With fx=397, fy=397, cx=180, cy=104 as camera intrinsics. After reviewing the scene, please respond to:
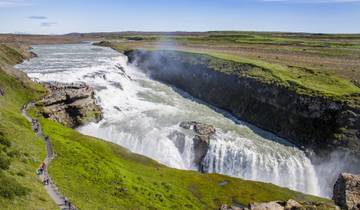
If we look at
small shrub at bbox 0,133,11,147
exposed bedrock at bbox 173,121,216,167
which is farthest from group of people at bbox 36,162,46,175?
exposed bedrock at bbox 173,121,216,167

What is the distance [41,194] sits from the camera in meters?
31.9

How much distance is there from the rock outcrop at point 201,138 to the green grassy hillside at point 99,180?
10177 mm

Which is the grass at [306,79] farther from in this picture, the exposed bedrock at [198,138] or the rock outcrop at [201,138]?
the exposed bedrock at [198,138]

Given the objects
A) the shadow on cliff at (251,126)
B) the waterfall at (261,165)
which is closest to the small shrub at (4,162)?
the waterfall at (261,165)

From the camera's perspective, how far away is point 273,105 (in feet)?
290

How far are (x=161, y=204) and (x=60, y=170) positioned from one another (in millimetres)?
11702

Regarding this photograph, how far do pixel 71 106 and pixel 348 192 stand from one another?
5591cm

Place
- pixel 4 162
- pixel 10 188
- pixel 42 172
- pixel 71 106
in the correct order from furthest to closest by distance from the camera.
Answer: pixel 71 106
pixel 42 172
pixel 4 162
pixel 10 188

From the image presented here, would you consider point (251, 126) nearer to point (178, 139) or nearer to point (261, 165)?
point (261, 165)

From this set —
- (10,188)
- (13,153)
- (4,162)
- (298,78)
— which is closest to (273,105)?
(298,78)

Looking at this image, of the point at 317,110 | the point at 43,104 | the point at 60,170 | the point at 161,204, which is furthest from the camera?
the point at 317,110

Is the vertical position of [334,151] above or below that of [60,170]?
below

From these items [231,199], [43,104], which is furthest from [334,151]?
[43,104]

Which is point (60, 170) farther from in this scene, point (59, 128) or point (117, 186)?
point (59, 128)
